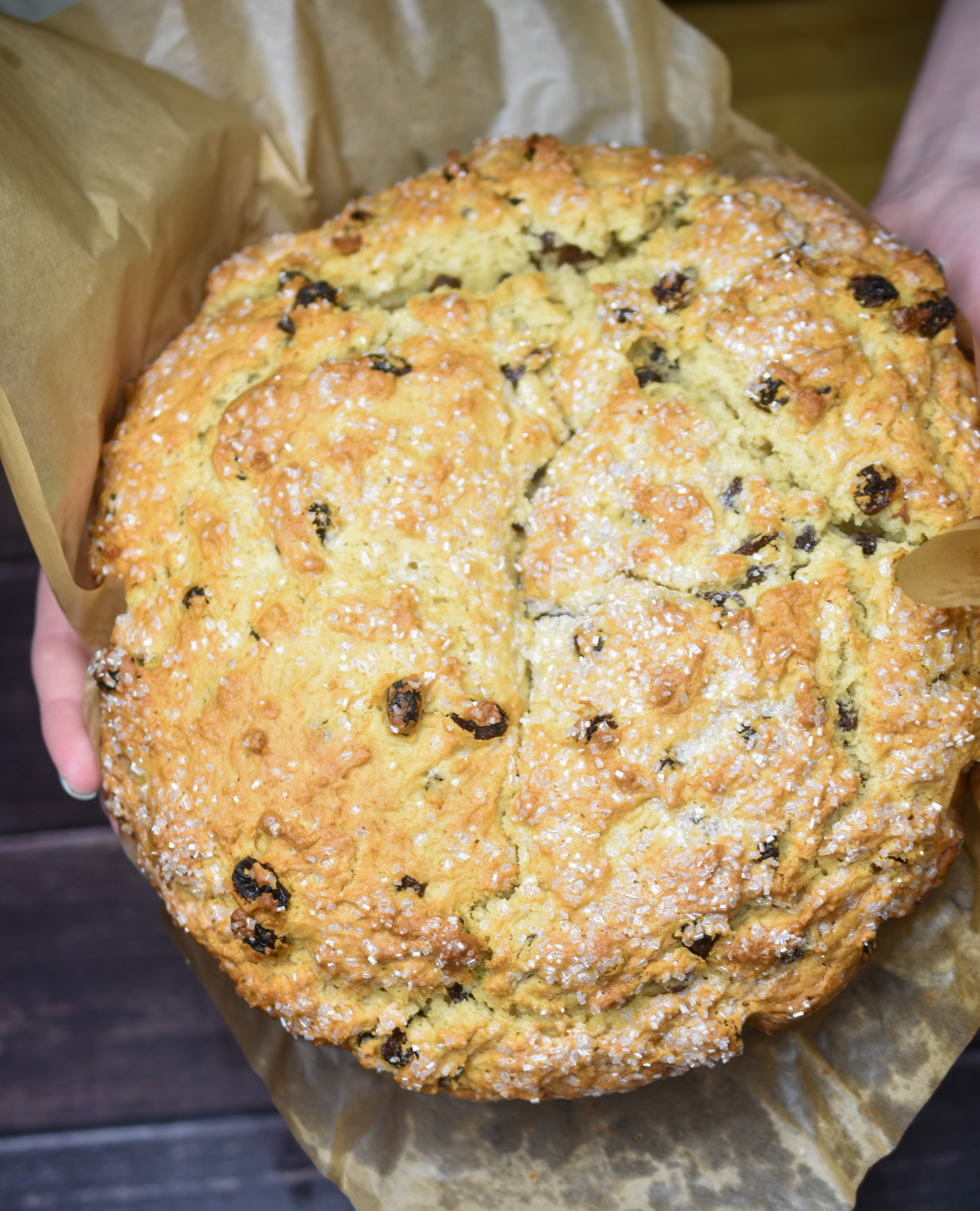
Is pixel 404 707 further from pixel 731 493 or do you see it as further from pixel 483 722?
pixel 731 493

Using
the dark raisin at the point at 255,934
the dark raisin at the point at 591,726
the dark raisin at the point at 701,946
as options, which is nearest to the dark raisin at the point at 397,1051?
the dark raisin at the point at 255,934

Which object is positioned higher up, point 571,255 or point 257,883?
point 571,255

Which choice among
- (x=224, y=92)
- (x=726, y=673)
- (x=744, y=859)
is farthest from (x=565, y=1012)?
(x=224, y=92)

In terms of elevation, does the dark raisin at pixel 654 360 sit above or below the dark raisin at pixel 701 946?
above

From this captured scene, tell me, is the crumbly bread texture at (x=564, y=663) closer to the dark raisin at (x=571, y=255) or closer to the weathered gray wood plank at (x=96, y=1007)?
the dark raisin at (x=571, y=255)

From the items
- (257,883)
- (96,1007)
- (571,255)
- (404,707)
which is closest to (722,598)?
(404,707)

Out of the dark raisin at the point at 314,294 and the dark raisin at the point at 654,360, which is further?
the dark raisin at the point at 314,294

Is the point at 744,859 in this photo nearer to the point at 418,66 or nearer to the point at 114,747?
the point at 114,747
